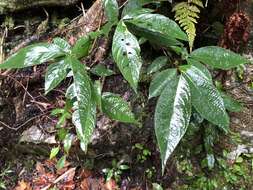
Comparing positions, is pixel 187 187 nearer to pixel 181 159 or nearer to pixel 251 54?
pixel 181 159

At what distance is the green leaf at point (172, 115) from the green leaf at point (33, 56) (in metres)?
0.50

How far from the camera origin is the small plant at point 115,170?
6.98 feet

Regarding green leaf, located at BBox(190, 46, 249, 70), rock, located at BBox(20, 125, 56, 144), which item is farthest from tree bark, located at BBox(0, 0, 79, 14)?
green leaf, located at BBox(190, 46, 249, 70)

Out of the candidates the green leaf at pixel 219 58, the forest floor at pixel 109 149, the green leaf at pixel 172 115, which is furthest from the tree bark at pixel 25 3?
the green leaf at pixel 172 115

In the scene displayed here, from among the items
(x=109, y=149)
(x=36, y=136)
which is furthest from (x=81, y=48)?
(x=36, y=136)

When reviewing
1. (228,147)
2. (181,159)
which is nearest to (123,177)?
(181,159)

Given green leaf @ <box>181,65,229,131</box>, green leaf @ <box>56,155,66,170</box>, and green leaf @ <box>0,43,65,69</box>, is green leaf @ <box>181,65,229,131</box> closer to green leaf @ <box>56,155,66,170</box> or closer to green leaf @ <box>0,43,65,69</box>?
green leaf @ <box>0,43,65,69</box>

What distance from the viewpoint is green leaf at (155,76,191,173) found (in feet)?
4.60

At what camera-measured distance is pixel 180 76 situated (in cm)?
151

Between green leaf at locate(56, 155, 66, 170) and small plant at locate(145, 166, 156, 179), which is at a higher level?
green leaf at locate(56, 155, 66, 170)

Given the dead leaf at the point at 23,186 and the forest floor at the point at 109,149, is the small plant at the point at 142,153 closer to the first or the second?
the forest floor at the point at 109,149

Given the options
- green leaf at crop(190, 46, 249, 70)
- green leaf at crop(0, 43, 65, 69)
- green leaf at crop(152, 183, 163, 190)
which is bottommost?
green leaf at crop(152, 183, 163, 190)

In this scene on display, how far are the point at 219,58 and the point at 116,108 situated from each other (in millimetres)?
536

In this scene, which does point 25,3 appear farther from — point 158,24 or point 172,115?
point 172,115
